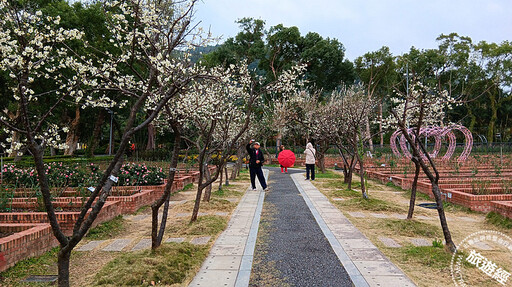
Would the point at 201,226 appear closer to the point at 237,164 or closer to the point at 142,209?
the point at 142,209

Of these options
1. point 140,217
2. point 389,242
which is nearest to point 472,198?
point 389,242

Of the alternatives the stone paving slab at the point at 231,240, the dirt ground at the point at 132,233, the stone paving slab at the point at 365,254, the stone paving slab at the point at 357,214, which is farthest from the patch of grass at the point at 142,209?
the stone paving slab at the point at 365,254

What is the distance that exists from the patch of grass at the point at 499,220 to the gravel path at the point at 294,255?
3657 mm

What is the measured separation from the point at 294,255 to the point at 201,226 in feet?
7.53

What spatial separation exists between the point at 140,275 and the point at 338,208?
5.85 metres

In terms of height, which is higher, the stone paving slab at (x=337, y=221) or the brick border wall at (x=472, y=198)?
the brick border wall at (x=472, y=198)

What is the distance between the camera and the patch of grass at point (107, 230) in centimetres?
626

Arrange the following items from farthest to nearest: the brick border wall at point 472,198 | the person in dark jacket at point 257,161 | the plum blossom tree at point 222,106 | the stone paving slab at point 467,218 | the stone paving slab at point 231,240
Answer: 1. the person in dark jacket at point 257,161
2. the brick border wall at point 472,198
3. the stone paving slab at point 467,218
4. the plum blossom tree at point 222,106
5. the stone paving slab at point 231,240

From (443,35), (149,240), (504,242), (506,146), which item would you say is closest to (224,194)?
(149,240)

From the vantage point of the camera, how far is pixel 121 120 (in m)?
44.8

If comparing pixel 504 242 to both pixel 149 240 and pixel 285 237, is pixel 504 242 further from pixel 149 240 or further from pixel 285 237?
pixel 149 240

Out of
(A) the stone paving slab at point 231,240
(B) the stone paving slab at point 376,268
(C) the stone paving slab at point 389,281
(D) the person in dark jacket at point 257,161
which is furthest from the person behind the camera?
(D) the person in dark jacket at point 257,161

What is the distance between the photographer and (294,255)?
4.97 metres

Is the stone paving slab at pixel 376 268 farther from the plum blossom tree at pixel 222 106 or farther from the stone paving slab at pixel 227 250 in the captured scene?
the plum blossom tree at pixel 222 106
